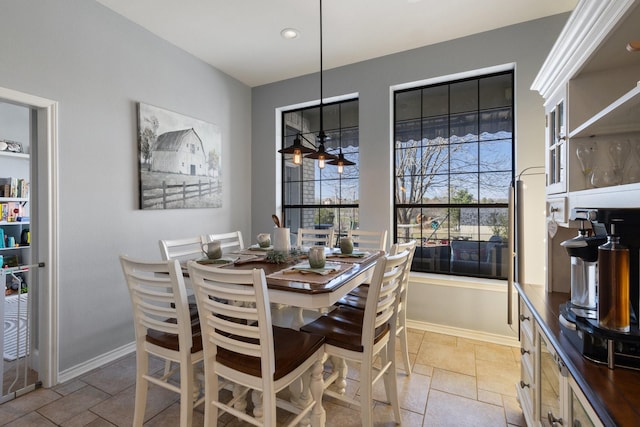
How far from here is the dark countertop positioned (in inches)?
31.6

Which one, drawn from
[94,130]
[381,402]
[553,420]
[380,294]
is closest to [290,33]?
[94,130]

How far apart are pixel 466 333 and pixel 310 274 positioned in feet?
6.96

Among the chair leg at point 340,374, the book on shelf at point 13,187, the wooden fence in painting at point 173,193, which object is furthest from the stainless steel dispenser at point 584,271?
the book on shelf at point 13,187

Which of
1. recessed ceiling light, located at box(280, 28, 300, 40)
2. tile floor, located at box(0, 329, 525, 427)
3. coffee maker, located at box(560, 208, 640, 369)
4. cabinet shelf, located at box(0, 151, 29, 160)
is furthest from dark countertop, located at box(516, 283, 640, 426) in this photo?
cabinet shelf, located at box(0, 151, 29, 160)

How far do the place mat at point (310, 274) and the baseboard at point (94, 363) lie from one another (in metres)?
1.92

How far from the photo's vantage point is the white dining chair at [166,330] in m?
1.57

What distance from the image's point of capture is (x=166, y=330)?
166cm

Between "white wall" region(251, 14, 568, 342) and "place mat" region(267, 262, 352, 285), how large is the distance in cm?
167

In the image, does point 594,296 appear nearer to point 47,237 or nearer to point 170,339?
point 170,339

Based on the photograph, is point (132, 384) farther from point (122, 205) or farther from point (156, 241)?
→ point (122, 205)

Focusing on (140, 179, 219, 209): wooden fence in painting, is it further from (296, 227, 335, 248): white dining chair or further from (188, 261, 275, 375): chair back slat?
(188, 261, 275, 375): chair back slat

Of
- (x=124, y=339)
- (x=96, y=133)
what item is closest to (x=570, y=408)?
(x=124, y=339)

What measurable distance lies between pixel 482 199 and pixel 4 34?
4.04 m

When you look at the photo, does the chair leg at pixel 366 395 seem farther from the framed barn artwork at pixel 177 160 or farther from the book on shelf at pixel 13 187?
the book on shelf at pixel 13 187
